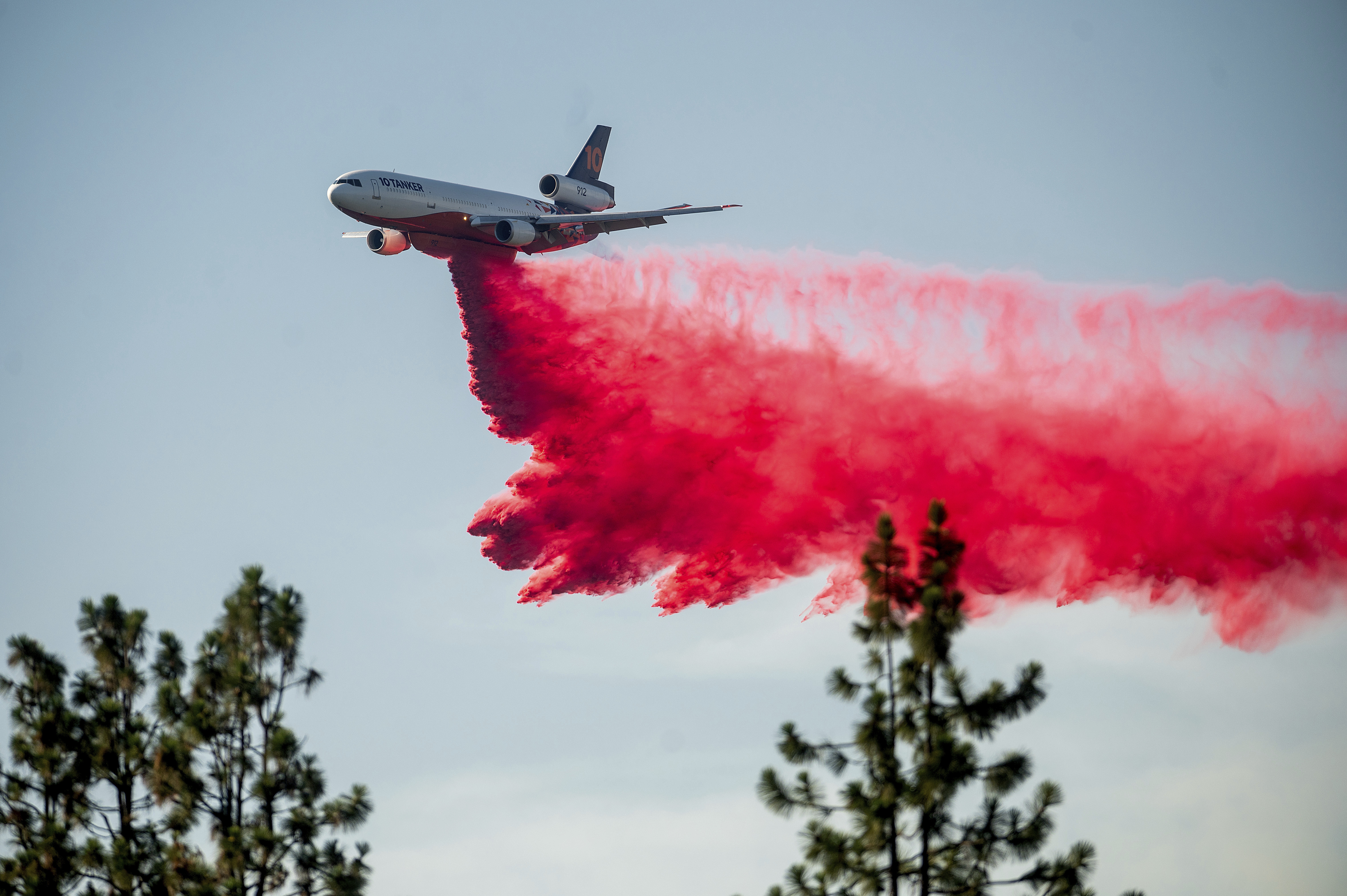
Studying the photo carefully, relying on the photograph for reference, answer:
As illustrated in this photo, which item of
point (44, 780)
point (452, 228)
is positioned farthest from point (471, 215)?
point (44, 780)

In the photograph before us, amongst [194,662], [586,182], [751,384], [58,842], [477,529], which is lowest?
[58,842]

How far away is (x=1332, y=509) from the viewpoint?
54438 millimetres

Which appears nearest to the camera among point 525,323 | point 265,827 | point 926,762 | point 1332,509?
point 926,762

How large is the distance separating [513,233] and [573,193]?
6420mm

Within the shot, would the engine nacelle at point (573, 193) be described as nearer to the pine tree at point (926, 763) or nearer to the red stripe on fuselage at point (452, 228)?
the red stripe on fuselage at point (452, 228)

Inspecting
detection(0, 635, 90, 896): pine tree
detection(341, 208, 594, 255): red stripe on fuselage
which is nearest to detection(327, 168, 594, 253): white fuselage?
detection(341, 208, 594, 255): red stripe on fuselage

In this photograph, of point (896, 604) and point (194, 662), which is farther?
point (194, 662)

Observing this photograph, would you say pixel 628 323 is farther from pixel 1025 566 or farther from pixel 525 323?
pixel 1025 566

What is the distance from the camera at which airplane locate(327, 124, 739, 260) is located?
62.2 meters

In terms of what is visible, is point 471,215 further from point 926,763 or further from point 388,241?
point 926,763

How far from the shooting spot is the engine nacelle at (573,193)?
230ft

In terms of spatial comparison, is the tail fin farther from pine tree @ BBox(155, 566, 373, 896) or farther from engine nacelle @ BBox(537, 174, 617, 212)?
pine tree @ BBox(155, 566, 373, 896)

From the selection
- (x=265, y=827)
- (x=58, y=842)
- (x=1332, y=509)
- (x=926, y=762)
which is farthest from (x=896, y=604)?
(x=1332, y=509)

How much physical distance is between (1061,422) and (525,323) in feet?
57.0
